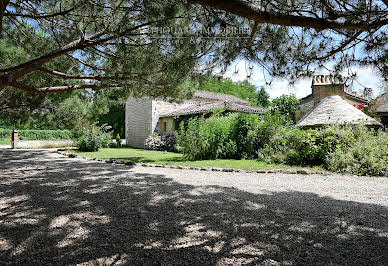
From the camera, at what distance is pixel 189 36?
4.49m

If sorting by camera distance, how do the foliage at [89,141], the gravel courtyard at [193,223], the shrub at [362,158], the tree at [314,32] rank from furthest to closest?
1. the foliage at [89,141]
2. the shrub at [362,158]
3. the tree at [314,32]
4. the gravel courtyard at [193,223]

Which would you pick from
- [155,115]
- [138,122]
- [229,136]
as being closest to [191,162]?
[229,136]

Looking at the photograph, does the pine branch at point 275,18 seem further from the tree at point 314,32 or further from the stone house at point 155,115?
the stone house at point 155,115

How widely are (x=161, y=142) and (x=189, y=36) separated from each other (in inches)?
477

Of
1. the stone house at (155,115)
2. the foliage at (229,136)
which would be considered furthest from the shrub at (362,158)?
the stone house at (155,115)

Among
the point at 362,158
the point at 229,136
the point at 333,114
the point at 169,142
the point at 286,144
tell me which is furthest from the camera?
the point at 169,142

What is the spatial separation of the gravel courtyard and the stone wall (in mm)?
12938

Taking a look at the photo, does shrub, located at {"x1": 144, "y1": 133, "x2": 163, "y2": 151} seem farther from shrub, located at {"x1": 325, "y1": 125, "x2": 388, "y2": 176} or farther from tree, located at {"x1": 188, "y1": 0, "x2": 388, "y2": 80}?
tree, located at {"x1": 188, "y1": 0, "x2": 388, "y2": 80}

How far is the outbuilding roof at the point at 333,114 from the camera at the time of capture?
30.5 ft

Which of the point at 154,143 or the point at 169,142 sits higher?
the point at 169,142

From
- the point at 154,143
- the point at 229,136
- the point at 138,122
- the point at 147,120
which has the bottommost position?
the point at 154,143

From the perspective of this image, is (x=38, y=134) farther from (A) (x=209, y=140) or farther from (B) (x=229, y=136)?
(B) (x=229, y=136)

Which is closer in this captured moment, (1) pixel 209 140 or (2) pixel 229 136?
(1) pixel 209 140

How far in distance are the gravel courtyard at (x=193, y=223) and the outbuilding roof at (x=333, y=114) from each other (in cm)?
442
